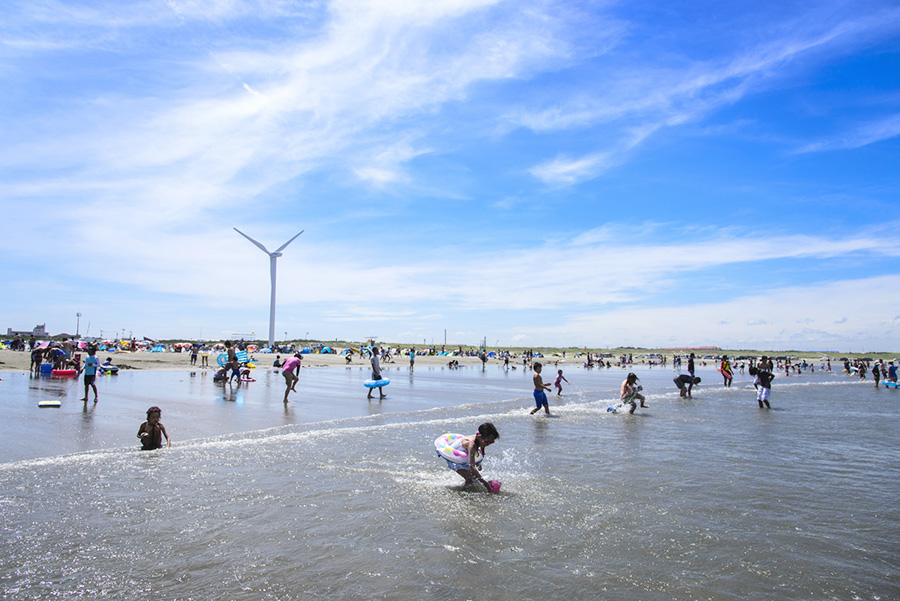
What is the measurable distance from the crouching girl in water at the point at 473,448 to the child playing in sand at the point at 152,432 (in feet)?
21.7

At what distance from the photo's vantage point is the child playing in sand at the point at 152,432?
11.3 metres

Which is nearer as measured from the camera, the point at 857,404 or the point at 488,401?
the point at 488,401

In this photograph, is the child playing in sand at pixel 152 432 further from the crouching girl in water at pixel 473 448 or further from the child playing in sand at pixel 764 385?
the child playing in sand at pixel 764 385

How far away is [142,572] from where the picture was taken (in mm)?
5586

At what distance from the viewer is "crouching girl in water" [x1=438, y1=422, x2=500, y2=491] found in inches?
339

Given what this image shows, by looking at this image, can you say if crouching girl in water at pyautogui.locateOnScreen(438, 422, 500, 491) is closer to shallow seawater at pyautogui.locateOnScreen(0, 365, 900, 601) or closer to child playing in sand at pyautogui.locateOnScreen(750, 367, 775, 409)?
shallow seawater at pyautogui.locateOnScreen(0, 365, 900, 601)

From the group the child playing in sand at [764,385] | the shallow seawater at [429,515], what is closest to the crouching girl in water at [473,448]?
the shallow seawater at [429,515]

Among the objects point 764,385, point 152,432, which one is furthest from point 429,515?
point 764,385

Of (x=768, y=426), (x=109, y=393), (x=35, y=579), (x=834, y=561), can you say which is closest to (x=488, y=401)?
(x=768, y=426)

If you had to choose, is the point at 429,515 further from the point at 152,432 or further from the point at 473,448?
the point at 152,432

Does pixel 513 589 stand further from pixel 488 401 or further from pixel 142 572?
pixel 488 401

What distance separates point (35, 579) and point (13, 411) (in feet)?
48.9

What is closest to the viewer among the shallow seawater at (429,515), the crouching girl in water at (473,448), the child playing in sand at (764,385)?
the shallow seawater at (429,515)

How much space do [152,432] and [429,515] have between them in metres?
7.27
